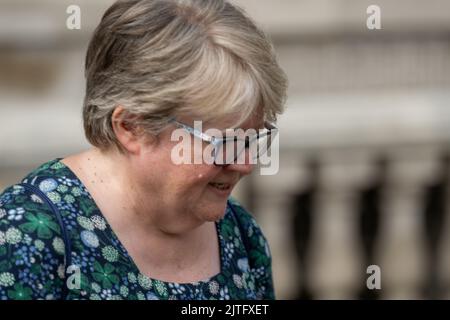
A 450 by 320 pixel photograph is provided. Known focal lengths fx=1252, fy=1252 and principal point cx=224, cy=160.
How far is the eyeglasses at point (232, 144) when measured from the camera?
2678 millimetres

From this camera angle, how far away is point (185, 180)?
2.71 metres

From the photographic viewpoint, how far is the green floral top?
8.18ft

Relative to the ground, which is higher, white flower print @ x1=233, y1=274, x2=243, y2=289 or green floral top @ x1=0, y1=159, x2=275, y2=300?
green floral top @ x1=0, y1=159, x2=275, y2=300

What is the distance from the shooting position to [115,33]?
8.82 feet

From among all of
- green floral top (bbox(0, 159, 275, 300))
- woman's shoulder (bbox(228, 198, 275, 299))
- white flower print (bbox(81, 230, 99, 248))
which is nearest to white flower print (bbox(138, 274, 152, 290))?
green floral top (bbox(0, 159, 275, 300))

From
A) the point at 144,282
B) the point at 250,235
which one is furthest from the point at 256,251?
the point at 144,282

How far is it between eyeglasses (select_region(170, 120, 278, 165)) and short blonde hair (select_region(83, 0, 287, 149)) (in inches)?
1.5

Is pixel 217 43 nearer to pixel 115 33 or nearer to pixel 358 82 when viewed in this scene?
pixel 115 33

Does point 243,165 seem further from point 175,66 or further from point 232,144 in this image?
point 175,66

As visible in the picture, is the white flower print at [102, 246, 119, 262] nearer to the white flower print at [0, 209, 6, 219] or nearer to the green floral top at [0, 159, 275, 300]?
the green floral top at [0, 159, 275, 300]

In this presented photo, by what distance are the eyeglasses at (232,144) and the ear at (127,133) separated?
0.09 meters

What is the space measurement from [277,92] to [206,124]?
188 millimetres

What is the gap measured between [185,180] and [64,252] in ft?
1.06
